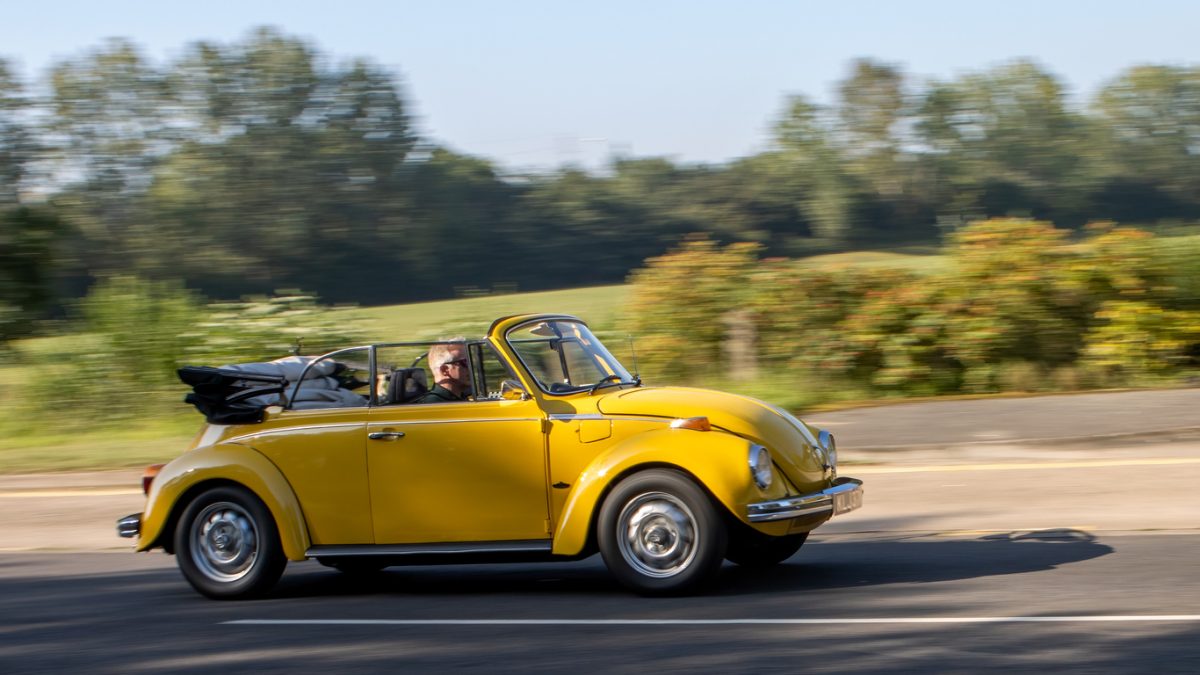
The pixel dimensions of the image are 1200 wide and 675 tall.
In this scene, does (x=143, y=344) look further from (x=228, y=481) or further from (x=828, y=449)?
(x=828, y=449)

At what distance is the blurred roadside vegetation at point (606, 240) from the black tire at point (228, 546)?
8902mm

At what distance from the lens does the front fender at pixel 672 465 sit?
742 cm

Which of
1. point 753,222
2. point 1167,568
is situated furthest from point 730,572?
point 753,222

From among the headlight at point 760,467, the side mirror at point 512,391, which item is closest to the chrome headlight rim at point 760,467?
the headlight at point 760,467

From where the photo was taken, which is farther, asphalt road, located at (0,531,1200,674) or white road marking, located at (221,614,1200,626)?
white road marking, located at (221,614,1200,626)

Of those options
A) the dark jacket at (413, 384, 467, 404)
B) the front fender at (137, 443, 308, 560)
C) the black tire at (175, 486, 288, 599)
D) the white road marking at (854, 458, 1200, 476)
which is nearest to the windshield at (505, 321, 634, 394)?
the dark jacket at (413, 384, 467, 404)

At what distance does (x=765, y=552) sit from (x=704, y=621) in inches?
77.5

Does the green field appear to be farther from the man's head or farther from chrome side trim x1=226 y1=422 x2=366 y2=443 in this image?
the man's head

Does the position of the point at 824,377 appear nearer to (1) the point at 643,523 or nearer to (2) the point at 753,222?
(1) the point at 643,523

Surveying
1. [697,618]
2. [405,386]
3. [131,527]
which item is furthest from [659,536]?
[131,527]

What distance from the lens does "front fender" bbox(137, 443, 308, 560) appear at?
8438 mm

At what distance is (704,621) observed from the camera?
6.96 m

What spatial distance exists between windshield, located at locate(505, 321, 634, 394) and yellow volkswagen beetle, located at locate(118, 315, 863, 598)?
0.04 feet

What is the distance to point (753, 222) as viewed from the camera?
44500mm
